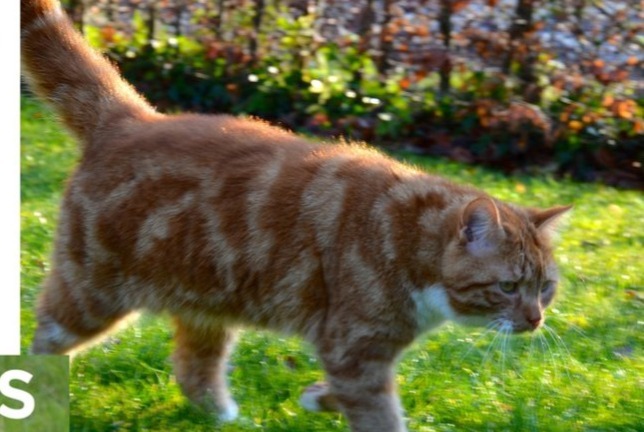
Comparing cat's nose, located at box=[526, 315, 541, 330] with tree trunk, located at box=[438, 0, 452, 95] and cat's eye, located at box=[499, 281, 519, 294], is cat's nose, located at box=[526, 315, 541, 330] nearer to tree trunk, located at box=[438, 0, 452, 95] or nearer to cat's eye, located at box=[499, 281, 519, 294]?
cat's eye, located at box=[499, 281, 519, 294]

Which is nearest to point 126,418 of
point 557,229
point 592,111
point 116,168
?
point 116,168

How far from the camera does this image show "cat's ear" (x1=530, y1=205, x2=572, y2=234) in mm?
4793

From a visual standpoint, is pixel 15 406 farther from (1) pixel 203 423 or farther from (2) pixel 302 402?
(2) pixel 302 402

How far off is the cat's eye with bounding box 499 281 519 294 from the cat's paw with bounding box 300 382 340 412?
2.81ft

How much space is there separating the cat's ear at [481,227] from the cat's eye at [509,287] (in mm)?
143

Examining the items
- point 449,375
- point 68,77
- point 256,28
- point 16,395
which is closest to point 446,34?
point 256,28

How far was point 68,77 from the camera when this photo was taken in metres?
5.21

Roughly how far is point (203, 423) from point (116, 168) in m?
1.16

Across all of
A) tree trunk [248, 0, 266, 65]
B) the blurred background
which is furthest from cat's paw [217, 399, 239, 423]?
tree trunk [248, 0, 266, 65]

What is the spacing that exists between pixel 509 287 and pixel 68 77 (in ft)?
7.10

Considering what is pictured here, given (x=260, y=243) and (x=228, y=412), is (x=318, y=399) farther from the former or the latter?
(x=260, y=243)

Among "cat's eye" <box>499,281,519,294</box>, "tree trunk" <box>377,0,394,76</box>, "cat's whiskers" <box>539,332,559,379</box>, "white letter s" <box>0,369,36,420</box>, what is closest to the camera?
"cat's eye" <box>499,281,519,294</box>

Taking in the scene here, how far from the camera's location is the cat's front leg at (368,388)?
14.8 ft

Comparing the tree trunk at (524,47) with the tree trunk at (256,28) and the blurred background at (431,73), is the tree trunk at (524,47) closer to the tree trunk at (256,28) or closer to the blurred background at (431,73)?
the blurred background at (431,73)
